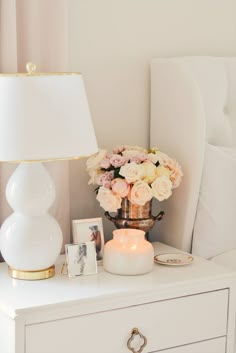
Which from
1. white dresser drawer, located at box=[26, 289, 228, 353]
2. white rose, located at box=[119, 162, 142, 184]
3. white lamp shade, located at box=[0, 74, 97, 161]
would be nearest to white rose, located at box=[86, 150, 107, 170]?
white rose, located at box=[119, 162, 142, 184]

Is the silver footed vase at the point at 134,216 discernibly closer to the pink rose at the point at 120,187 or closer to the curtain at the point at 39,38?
the pink rose at the point at 120,187

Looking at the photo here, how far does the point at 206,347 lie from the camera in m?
2.01

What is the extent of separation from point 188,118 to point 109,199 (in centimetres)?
38

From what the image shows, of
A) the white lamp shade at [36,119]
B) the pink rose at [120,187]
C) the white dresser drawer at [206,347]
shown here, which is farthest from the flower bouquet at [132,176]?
the white dresser drawer at [206,347]

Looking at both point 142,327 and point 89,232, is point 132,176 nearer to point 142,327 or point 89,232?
point 89,232

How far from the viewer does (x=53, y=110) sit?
1766 mm

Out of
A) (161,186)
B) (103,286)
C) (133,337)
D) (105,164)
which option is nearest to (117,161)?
(105,164)

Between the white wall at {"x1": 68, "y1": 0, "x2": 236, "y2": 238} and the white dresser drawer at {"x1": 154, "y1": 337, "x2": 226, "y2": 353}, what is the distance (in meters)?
0.55

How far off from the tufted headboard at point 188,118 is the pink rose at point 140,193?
20 centimetres

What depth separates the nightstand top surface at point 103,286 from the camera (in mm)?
1767

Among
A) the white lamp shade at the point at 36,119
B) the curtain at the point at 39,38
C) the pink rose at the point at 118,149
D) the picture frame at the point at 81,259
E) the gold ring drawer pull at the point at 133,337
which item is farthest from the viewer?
the pink rose at the point at 118,149

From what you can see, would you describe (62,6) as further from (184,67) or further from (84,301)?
(84,301)

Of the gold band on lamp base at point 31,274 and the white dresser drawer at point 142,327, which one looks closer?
the white dresser drawer at point 142,327

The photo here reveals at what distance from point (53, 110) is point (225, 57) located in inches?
36.0
